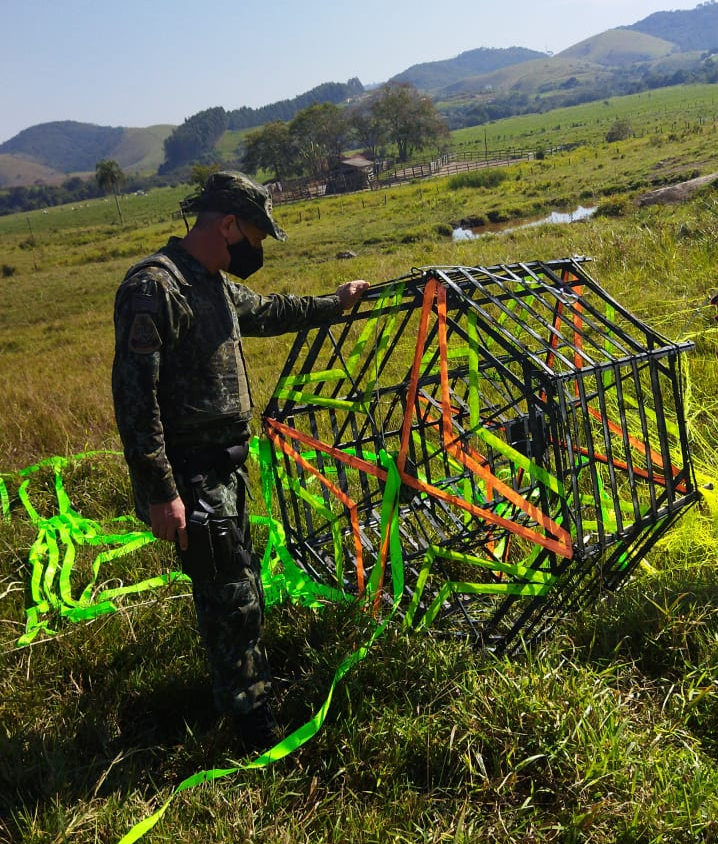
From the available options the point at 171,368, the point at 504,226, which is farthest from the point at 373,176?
the point at 171,368

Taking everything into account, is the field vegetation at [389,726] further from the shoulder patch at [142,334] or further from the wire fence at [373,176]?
the wire fence at [373,176]

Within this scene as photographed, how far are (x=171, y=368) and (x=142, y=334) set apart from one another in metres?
0.24

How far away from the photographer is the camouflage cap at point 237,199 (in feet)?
8.71

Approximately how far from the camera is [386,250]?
23609 millimetres

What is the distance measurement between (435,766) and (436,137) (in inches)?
3949

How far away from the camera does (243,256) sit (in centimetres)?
283

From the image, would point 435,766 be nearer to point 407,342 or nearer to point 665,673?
point 665,673

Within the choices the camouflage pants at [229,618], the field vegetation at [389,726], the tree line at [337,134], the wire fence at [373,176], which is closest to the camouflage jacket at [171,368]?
the camouflage pants at [229,618]

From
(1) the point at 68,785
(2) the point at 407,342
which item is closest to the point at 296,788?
(1) the point at 68,785

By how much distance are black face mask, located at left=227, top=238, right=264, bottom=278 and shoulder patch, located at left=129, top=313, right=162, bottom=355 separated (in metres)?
0.56

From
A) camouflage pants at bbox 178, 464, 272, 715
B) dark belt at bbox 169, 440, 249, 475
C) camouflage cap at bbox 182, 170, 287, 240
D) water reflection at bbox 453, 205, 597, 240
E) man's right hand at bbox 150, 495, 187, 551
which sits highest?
water reflection at bbox 453, 205, 597, 240

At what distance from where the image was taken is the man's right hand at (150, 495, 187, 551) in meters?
2.47

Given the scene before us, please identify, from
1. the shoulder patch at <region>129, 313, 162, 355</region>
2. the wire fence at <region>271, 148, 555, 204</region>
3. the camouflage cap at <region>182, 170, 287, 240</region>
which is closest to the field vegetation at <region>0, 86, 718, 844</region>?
the shoulder patch at <region>129, 313, 162, 355</region>

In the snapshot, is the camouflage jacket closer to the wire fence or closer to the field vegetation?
the field vegetation
